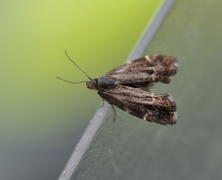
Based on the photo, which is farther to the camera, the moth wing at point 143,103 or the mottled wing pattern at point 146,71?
the mottled wing pattern at point 146,71

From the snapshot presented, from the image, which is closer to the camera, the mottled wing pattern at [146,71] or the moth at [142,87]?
the moth at [142,87]

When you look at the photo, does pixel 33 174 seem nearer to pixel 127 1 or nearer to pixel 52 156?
pixel 52 156

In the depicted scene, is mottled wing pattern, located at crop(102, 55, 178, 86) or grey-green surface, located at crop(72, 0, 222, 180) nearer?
grey-green surface, located at crop(72, 0, 222, 180)

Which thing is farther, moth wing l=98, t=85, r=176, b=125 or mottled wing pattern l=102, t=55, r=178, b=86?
mottled wing pattern l=102, t=55, r=178, b=86
